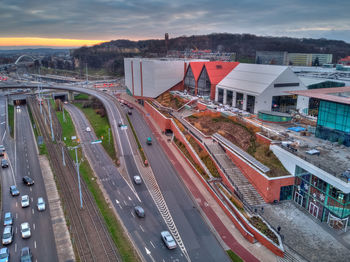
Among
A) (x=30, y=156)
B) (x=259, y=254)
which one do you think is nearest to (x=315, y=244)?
(x=259, y=254)

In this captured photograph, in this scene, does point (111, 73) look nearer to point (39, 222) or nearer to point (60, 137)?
point (60, 137)

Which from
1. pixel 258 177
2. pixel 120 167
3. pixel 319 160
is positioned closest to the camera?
pixel 319 160

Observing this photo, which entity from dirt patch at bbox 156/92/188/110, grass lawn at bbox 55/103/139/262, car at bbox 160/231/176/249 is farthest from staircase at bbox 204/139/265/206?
dirt patch at bbox 156/92/188/110

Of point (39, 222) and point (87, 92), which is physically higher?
point (87, 92)

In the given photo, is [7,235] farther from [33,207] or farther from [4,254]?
[33,207]

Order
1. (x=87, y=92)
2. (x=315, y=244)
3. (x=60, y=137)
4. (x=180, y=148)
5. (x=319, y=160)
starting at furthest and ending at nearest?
(x=87, y=92)
(x=60, y=137)
(x=180, y=148)
(x=319, y=160)
(x=315, y=244)

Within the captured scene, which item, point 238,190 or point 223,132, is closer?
point 238,190

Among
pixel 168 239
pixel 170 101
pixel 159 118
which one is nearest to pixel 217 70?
pixel 170 101
